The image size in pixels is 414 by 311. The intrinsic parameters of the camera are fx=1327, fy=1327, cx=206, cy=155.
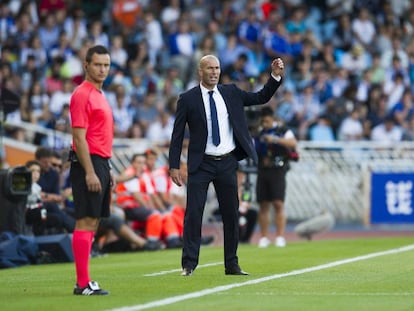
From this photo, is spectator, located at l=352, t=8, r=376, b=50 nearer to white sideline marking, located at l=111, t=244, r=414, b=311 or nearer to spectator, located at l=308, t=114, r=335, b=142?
spectator, located at l=308, t=114, r=335, b=142

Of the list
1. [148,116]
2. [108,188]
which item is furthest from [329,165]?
[108,188]

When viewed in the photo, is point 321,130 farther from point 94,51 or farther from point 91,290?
point 91,290

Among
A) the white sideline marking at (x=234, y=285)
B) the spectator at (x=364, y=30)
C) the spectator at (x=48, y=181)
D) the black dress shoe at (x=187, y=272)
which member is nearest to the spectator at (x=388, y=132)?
the spectator at (x=364, y=30)

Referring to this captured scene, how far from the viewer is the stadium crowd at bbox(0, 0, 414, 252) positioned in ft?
88.7

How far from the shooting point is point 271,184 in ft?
69.3

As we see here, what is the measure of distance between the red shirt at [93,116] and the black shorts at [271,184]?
30.6 ft

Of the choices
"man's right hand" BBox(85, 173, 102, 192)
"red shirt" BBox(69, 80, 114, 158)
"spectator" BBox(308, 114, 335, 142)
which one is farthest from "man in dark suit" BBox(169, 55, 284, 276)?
"spectator" BBox(308, 114, 335, 142)

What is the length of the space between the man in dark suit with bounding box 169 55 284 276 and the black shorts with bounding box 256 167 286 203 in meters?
6.90

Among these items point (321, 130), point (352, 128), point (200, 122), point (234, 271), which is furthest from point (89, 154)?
point (352, 128)

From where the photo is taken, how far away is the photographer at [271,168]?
68.8 ft

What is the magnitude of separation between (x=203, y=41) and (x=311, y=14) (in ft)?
13.8

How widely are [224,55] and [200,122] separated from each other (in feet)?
52.3

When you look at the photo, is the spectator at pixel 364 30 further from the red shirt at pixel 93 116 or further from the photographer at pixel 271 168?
the red shirt at pixel 93 116

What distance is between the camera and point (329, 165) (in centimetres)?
2641
